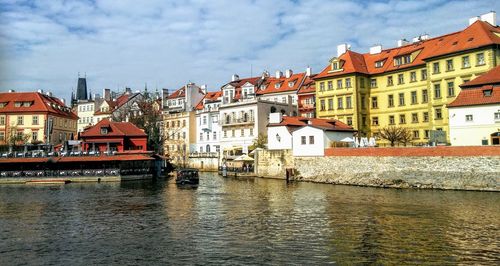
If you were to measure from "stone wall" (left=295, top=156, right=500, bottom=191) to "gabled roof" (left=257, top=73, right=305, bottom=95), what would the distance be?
24961 millimetres

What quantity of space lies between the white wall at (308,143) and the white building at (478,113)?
14.3 metres

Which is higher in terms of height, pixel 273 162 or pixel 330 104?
pixel 330 104

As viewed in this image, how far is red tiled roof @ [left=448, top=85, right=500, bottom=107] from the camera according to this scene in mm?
40594

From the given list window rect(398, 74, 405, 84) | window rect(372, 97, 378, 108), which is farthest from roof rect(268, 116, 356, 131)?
window rect(398, 74, 405, 84)

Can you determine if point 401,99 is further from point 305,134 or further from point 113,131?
point 113,131

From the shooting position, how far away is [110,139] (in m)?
67.4

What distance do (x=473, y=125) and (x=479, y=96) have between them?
284 centimetres

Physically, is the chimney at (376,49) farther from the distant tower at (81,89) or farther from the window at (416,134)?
the distant tower at (81,89)

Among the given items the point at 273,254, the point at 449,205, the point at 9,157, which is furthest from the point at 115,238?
the point at 9,157

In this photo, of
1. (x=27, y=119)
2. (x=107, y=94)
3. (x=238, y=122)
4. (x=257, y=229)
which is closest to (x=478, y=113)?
→ (x=257, y=229)

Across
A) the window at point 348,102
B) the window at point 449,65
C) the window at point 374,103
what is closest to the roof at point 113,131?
the window at point 348,102

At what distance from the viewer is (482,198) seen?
32.0 metres

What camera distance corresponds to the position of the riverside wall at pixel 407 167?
121ft

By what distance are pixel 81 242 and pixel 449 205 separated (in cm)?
2274
